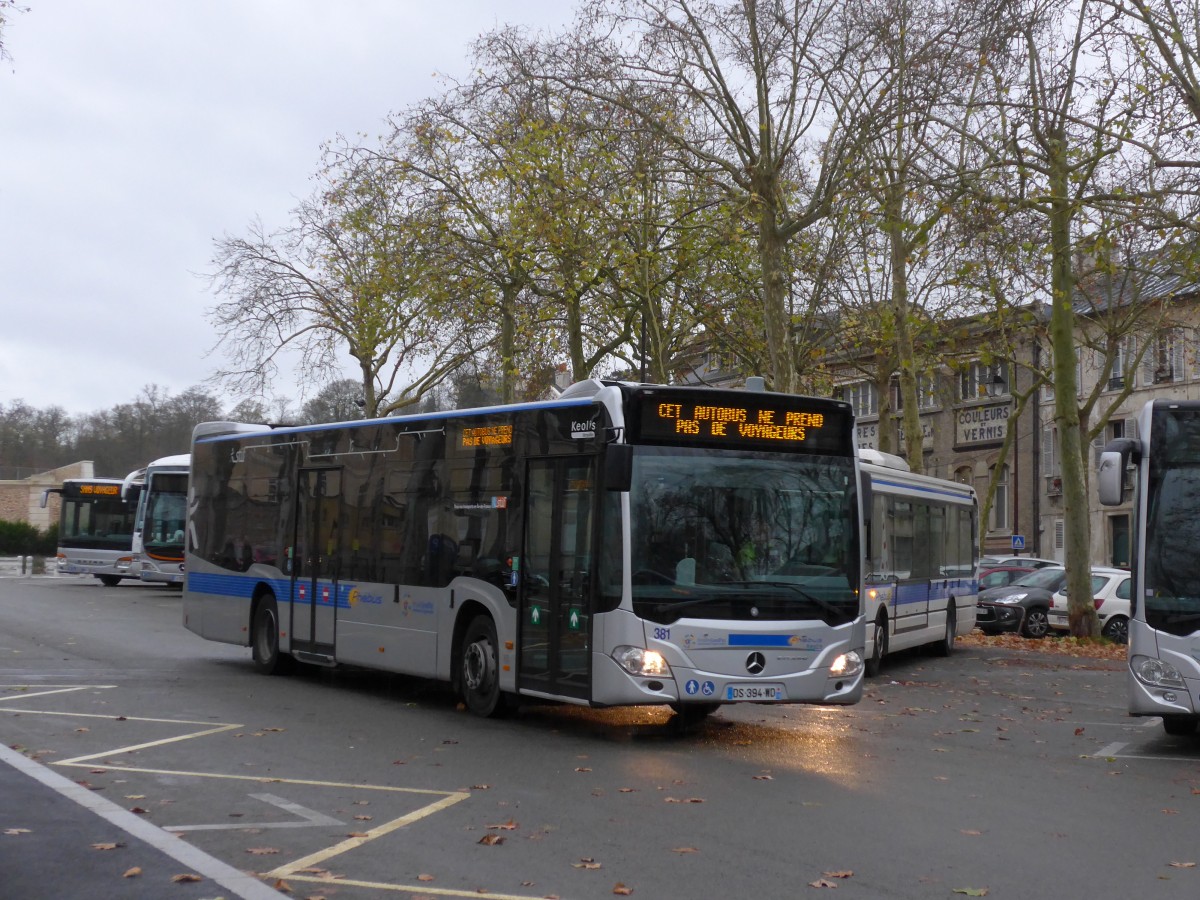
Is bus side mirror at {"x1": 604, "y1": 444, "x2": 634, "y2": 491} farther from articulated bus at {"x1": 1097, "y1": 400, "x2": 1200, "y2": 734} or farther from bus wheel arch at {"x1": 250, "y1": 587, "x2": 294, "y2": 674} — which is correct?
bus wheel arch at {"x1": 250, "y1": 587, "x2": 294, "y2": 674}

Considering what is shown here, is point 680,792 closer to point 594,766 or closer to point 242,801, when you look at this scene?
point 594,766

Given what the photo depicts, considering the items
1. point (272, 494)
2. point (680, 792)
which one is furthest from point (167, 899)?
point (272, 494)

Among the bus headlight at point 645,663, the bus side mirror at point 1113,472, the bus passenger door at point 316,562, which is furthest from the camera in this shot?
the bus passenger door at point 316,562

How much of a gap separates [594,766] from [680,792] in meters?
1.29

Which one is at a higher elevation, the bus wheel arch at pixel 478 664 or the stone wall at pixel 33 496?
the stone wall at pixel 33 496

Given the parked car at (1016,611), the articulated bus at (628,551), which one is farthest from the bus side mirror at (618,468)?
the parked car at (1016,611)

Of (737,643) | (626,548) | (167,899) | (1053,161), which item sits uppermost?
(1053,161)

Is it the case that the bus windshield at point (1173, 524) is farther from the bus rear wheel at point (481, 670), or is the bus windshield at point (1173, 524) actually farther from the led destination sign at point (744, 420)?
the bus rear wheel at point (481, 670)

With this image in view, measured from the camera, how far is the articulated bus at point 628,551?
1144 cm

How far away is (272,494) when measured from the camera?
56.3ft

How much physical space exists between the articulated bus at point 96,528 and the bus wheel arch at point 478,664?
32546 mm

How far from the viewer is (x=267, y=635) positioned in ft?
56.9

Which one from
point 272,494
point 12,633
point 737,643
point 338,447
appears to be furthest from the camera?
point 12,633

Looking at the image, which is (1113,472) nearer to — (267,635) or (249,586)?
(267,635)
